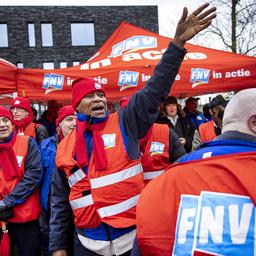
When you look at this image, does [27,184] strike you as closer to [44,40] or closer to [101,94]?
[101,94]

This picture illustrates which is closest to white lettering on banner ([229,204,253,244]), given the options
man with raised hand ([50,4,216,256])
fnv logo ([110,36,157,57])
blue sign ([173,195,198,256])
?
blue sign ([173,195,198,256])

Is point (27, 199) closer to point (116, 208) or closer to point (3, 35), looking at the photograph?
point (116, 208)

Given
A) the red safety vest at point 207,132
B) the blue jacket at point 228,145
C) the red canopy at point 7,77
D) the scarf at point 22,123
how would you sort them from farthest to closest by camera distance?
the red canopy at point 7,77, the red safety vest at point 207,132, the scarf at point 22,123, the blue jacket at point 228,145

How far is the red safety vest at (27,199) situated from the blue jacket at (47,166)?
0.21 ft

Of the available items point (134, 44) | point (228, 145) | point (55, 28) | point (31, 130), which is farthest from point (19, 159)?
point (55, 28)

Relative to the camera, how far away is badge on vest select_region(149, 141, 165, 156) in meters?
3.12

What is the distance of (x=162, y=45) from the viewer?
17.6ft

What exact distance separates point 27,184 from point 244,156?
2334 millimetres

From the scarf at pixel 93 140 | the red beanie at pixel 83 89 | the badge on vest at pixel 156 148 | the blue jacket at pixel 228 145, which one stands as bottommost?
the badge on vest at pixel 156 148

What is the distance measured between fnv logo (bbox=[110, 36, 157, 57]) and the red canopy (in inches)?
60.3

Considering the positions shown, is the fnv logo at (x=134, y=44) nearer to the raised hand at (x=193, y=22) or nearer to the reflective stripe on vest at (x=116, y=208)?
the raised hand at (x=193, y=22)

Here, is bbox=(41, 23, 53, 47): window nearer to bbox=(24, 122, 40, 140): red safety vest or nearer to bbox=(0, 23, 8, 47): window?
bbox=(0, 23, 8, 47): window

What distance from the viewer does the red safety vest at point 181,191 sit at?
1.17 metres

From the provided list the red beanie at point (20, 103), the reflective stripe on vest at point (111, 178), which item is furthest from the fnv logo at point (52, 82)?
the reflective stripe on vest at point (111, 178)
